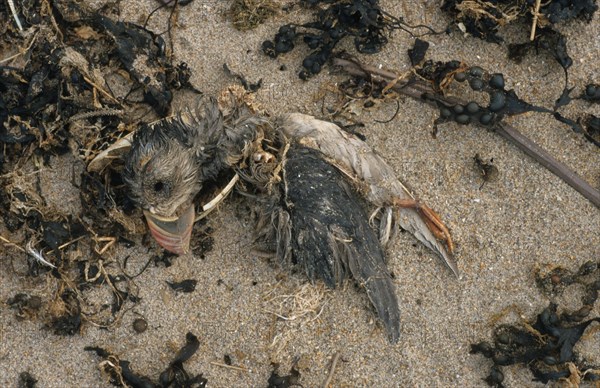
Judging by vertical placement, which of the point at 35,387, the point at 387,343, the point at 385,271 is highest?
the point at 385,271

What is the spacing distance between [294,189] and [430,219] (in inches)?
39.2

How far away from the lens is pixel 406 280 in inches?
181

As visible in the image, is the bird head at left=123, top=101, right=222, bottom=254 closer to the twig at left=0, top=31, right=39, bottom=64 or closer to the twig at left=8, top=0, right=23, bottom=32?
the twig at left=0, top=31, right=39, bottom=64

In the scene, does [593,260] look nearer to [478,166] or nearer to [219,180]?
[478,166]

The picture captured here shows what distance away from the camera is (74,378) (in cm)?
459

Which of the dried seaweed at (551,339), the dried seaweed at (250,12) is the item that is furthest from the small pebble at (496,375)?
the dried seaweed at (250,12)

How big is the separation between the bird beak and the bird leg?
4.75 ft

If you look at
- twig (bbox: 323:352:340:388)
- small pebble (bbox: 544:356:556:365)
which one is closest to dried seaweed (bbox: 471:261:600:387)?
small pebble (bbox: 544:356:556:365)

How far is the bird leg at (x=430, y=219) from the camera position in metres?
4.50

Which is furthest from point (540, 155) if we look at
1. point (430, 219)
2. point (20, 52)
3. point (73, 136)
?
point (20, 52)

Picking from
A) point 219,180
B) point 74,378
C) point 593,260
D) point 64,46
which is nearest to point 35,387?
point 74,378

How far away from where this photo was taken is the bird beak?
14.3 ft

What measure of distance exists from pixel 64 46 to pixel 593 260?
162 inches

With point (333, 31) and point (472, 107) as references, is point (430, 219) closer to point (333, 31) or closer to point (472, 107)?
point (472, 107)
